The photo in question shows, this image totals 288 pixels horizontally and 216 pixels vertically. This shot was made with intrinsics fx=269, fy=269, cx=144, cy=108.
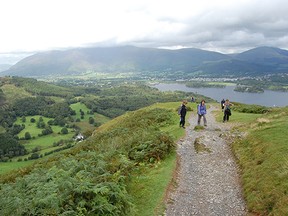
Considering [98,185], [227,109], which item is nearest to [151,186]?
[98,185]

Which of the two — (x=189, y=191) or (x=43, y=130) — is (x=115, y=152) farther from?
(x=43, y=130)

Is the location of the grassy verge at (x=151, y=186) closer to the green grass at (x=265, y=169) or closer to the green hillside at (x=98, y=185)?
the green hillside at (x=98, y=185)

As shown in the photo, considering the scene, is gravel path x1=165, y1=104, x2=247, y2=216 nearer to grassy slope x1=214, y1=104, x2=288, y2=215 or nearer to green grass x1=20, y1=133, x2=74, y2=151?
grassy slope x1=214, y1=104, x2=288, y2=215

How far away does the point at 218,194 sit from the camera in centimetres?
1384

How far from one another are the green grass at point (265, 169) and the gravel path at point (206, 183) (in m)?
0.60

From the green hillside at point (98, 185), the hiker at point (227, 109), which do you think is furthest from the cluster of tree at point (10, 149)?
the green hillside at point (98, 185)

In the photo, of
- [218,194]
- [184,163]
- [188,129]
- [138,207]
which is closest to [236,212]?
[218,194]

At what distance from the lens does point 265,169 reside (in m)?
14.4

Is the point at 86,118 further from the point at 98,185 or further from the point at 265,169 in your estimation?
the point at 98,185

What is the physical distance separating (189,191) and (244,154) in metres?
6.47

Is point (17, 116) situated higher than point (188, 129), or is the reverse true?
point (188, 129)

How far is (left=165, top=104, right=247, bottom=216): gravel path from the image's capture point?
40.8ft

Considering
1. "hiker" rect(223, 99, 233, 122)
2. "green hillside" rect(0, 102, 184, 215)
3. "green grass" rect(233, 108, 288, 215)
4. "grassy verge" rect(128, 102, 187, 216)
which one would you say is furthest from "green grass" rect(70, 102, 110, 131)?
"grassy verge" rect(128, 102, 187, 216)

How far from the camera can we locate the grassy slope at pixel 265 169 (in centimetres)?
1139
